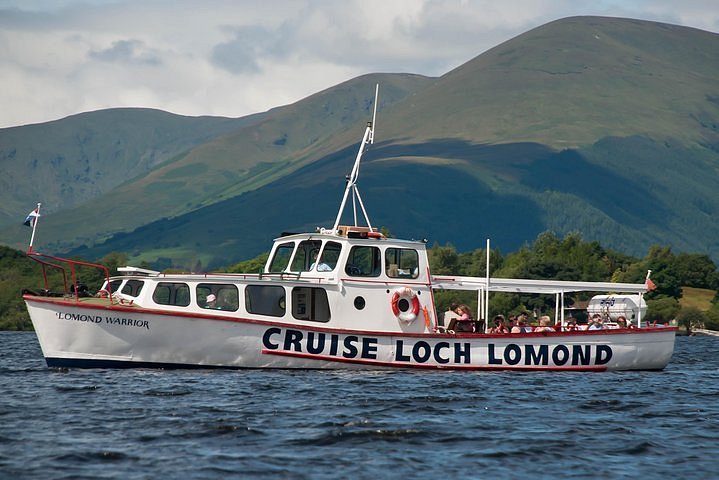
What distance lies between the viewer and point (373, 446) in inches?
889

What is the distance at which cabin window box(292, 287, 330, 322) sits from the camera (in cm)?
3403

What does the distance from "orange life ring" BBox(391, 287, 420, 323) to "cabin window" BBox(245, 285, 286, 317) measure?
135 inches

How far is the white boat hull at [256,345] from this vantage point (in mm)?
32344

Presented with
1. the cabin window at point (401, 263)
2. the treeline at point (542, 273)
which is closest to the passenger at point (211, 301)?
the cabin window at point (401, 263)

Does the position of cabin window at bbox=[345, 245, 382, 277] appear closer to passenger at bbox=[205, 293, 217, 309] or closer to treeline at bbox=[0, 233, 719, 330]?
passenger at bbox=[205, 293, 217, 309]

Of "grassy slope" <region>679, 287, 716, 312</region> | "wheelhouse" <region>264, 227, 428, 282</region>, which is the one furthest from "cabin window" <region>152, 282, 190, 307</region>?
"grassy slope" <region>679, 287, 716, 312</region>

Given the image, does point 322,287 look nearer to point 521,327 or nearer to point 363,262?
point 363,262

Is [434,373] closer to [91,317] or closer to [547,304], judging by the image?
[91,317]

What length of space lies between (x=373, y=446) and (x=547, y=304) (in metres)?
74.9

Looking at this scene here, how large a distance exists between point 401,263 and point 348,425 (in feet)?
39.1

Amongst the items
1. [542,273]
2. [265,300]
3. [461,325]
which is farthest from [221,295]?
[542,273]

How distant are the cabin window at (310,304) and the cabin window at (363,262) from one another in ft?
3.91

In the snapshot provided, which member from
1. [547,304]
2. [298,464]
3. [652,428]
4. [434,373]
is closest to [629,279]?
[547,304]

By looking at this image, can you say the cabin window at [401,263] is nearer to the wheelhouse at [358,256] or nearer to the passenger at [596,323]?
the wheelhouse at [358,256]
